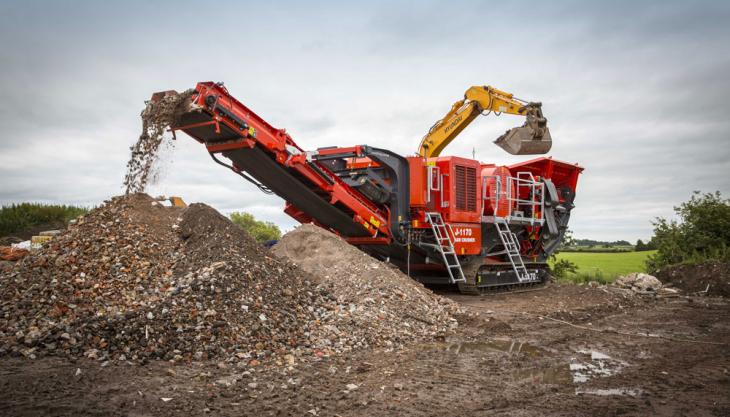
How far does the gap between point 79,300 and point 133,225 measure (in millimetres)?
1623

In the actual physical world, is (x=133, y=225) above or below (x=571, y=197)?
below

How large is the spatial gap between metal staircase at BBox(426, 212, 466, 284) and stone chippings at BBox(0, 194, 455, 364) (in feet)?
7.58

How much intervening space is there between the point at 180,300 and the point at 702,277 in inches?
516

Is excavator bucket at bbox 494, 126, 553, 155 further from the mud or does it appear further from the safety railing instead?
the mud

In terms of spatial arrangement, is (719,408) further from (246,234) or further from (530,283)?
(530,283)

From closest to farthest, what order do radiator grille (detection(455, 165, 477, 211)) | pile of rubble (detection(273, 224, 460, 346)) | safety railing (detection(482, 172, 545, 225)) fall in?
1. pile of rubble (detection(273, 224, 460, 346))
2. radiator grille (detection(455, 165, 477, 211))
3. safety railing (detection(482, 172, 545, 225))

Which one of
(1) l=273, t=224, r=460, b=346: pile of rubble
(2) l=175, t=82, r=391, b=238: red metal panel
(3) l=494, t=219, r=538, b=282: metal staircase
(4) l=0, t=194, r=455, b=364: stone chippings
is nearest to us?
(4) l=0, t=194, r=455, b=364: stone chippings

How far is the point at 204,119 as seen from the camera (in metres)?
8.27

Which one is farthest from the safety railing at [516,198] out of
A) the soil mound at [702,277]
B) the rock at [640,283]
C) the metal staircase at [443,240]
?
the soil mound at [702,277]

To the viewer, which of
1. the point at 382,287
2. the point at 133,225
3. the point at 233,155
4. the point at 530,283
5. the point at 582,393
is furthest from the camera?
the point at 530,283

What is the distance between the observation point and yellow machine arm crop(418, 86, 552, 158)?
12.7 meters

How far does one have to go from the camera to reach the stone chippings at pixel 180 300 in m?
5.43

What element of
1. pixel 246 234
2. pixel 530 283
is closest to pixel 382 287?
pixel 246 234

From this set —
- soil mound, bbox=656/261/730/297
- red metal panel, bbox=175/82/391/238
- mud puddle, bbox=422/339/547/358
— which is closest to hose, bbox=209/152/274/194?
red metal panel, bbox=175/82/391/238
